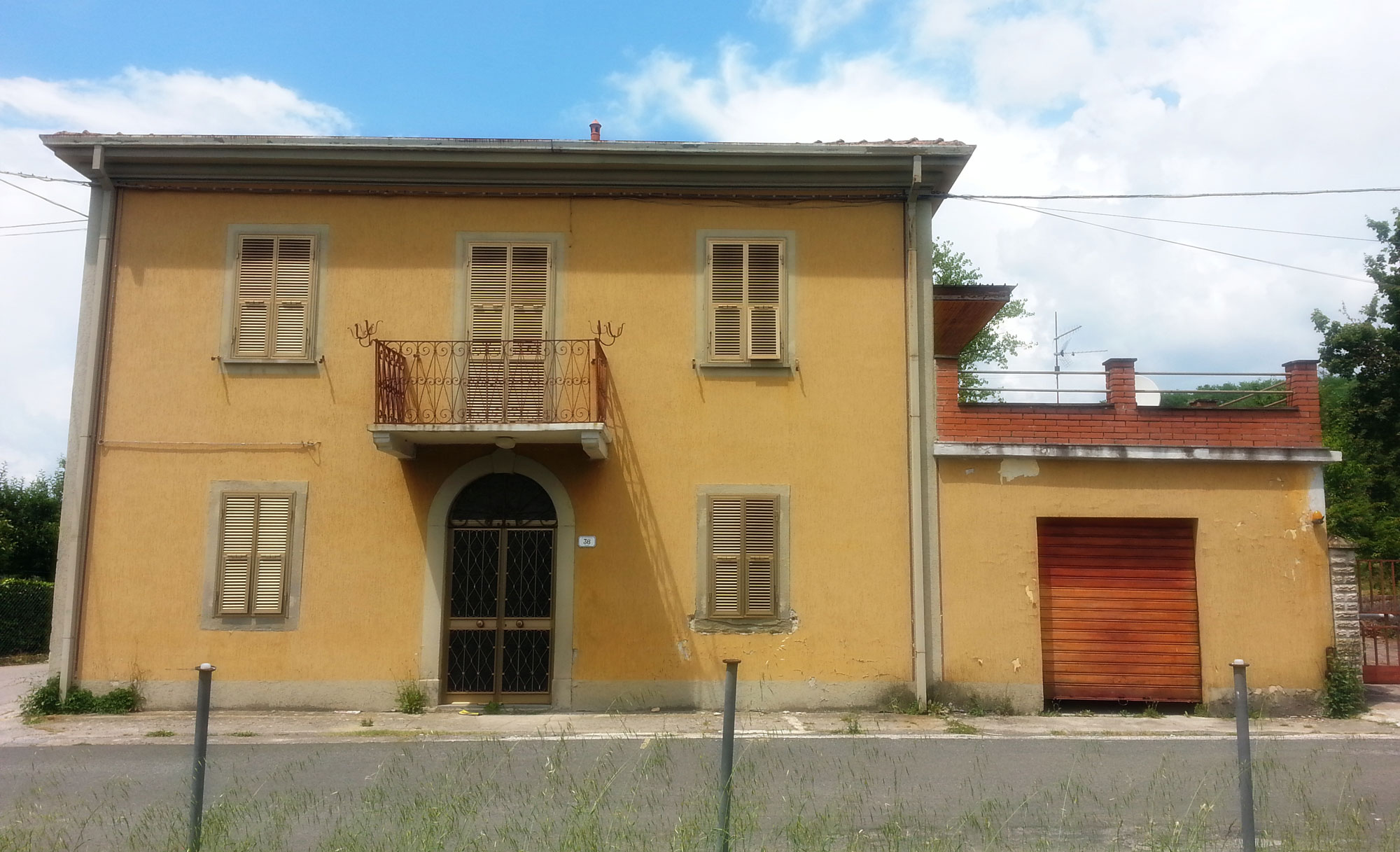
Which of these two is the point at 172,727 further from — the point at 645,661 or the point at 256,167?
the point at 256,167

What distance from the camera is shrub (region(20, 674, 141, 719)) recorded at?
10891 mm

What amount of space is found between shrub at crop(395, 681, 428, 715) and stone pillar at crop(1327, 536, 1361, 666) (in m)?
10.0

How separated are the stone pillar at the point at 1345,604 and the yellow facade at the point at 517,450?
15.4ft

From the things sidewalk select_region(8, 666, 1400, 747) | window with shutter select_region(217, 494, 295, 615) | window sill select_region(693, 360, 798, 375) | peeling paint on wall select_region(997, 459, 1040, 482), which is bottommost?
sidewalk select_region(8, 666, 1400, 747)

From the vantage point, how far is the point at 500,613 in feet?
37.2

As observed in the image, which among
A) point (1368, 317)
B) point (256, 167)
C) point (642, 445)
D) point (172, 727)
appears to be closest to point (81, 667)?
point (172, 727)

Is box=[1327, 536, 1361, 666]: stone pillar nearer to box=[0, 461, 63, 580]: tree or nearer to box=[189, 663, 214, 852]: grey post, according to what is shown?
box=[189, 663, 214, 852]: grey post

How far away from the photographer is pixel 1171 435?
11328 mm

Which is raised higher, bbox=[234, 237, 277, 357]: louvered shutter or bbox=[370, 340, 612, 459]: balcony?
bbox=[234, 237, 277, 357]: louvered shutter

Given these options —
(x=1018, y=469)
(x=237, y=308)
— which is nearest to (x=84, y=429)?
(x=237, y=308)

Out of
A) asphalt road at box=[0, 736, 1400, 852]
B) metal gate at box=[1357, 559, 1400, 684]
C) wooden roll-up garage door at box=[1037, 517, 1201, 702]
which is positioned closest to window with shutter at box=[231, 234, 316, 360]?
asphalt road at box=[0, 736, 1400, 852]

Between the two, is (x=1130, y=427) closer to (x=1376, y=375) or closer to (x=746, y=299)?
(x=746, y=299)

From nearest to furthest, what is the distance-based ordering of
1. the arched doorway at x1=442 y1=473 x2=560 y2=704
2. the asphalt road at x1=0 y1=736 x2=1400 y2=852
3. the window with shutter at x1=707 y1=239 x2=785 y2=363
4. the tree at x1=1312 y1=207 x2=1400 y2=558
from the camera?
the asphalt road at x1=0 y1=736 x2=1400 y2=852 → the arched doorway at x1=442 y1=473 x2=560 y2=704 → the window with shutter at x1=707 y1=239 x2=785 y2=363 → the tree at x1=1312 y1=207 x2=1400 y2=558

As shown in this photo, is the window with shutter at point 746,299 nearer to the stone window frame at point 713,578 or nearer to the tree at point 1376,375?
the stone window frame at point 713,578
